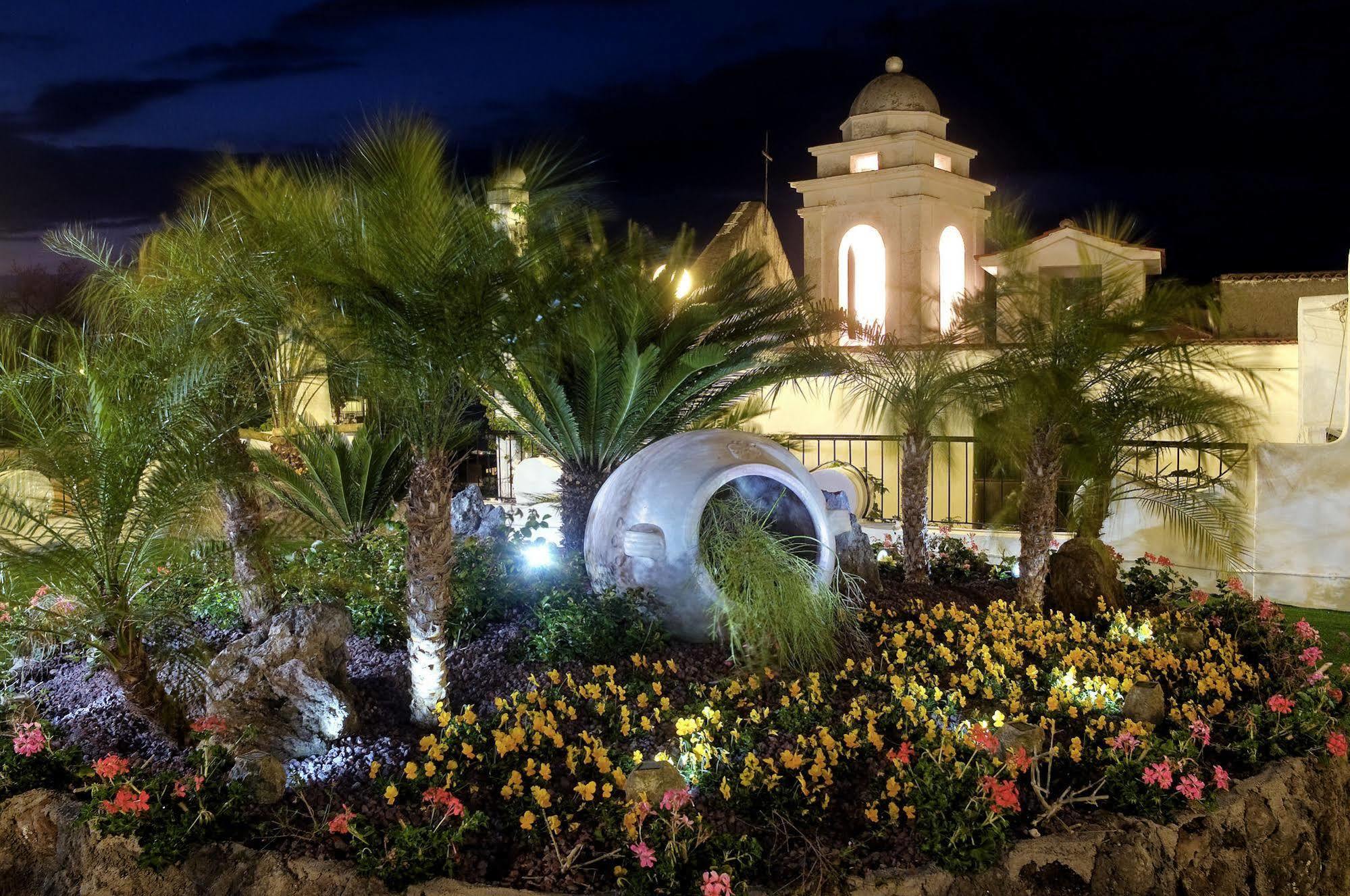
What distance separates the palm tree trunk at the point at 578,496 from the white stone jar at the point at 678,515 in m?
1.55

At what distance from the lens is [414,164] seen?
6285 mm

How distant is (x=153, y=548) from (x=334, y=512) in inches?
146

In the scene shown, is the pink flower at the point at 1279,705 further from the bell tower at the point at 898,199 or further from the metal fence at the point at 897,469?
the bell tower at the point at 898,199

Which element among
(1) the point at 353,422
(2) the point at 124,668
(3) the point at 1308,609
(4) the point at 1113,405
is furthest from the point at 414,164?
(1) the point at 353,422

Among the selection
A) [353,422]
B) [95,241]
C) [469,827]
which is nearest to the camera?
[469,827]

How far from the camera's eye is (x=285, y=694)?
6.21 metres

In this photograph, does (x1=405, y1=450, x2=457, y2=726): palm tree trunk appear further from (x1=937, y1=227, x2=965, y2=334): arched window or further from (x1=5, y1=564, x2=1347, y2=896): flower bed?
(x1=937, y1=227, x2=965, y2=334): arched window

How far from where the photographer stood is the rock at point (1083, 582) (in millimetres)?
8641

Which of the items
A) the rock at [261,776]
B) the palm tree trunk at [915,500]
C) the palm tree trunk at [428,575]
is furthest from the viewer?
the palm tree trunk at [915,500]

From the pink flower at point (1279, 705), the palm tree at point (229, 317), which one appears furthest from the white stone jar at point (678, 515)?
the pink flower at point (1279, 705)

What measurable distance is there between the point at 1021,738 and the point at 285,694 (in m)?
3.96

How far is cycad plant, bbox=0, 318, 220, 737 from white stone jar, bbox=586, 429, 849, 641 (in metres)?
2.65

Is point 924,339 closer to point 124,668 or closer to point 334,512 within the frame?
point 334,512

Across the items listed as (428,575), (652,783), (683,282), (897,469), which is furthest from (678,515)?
(897,469)
